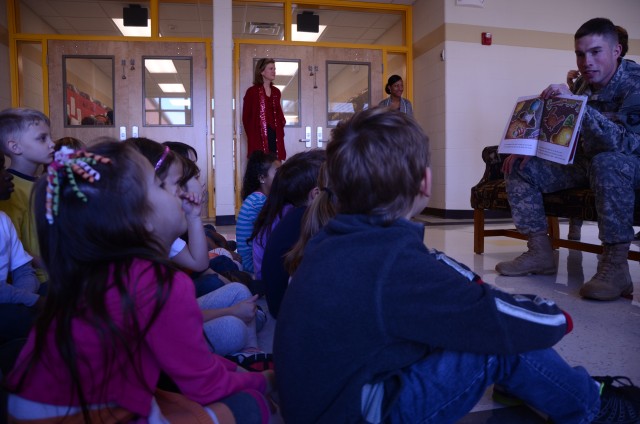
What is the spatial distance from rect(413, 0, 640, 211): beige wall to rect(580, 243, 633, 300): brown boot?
352 cm

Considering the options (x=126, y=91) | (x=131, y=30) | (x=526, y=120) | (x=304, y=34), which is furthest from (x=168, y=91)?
(x=526, y=120)

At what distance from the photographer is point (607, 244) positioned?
212 cm

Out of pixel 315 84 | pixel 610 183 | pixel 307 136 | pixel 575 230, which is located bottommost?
pixel 575 230

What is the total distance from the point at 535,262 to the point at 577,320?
77 centimetres

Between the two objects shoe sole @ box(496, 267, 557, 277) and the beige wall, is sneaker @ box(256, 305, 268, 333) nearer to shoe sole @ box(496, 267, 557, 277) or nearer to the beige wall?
shoe sole @ box(496, 267, 557, 277)

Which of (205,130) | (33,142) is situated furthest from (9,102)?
(33,142)

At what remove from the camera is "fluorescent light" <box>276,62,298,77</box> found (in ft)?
19.1

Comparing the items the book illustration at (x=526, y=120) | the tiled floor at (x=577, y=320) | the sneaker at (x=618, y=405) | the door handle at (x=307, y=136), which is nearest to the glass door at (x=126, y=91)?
the door handle at (x=307, y=136)

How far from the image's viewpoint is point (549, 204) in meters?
2.56

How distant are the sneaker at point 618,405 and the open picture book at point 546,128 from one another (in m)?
1.30

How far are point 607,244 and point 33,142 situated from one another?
94.3 inches

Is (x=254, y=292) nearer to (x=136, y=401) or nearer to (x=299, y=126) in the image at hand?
(x=136, y=401)

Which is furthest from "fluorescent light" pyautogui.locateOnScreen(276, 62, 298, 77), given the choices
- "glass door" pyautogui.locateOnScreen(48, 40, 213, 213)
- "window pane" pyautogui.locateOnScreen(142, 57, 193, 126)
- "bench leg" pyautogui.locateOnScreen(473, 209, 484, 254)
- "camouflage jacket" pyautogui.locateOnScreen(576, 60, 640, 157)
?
"camouflage jacket" pyautogui.locateOnScreen(576, 60, 640, 157)

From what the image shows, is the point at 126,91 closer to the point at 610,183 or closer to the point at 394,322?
the point at 610,183
